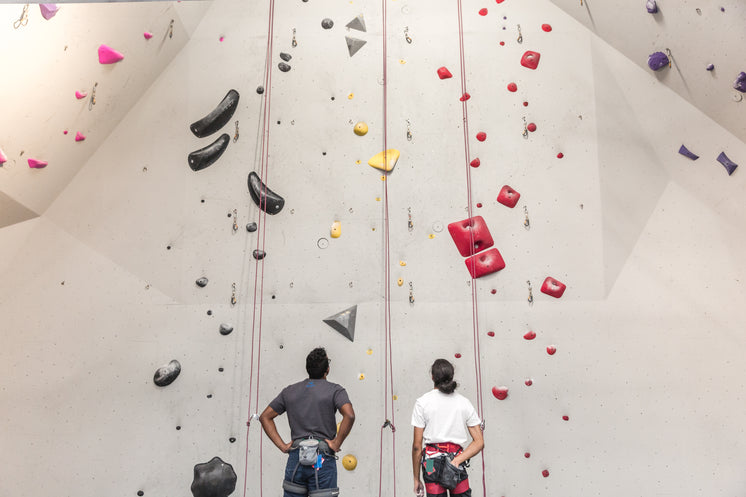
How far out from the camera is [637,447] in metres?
3.00

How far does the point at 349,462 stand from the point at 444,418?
3.79 feet

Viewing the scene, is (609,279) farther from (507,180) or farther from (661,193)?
(507,180)

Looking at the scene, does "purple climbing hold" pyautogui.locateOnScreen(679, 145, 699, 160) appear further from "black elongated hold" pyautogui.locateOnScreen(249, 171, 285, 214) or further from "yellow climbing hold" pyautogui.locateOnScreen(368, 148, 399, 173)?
"black elongated hold" pyautogui.locateOnScreen(249, 171, 285, 214)

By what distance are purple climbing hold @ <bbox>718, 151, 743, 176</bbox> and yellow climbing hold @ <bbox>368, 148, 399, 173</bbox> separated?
5.92ft

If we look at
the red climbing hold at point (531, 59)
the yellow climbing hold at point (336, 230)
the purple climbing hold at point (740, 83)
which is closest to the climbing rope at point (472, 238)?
the red climbing hold at point (531, 59)

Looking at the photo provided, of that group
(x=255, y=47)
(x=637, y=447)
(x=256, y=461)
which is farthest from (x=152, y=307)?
(x=637, y=447)

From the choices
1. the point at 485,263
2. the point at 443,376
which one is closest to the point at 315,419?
the point at 443,376

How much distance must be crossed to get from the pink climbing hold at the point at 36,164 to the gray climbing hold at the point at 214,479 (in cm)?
178

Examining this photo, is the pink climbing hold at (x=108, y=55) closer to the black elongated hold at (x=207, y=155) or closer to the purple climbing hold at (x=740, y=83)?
the black elongated hold at (x=207, y=155)

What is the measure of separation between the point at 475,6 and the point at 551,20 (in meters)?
0.45

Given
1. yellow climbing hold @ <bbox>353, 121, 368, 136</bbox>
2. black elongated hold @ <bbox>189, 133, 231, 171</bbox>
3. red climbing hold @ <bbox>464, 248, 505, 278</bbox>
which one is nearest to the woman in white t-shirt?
red climbing hold @ <bbox>464, 248, 505, 278</bbox>

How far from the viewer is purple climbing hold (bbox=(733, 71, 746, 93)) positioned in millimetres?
3118

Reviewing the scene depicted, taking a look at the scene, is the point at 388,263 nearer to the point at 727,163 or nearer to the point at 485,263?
the point at 485,263

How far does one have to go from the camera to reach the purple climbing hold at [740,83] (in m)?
3.12
